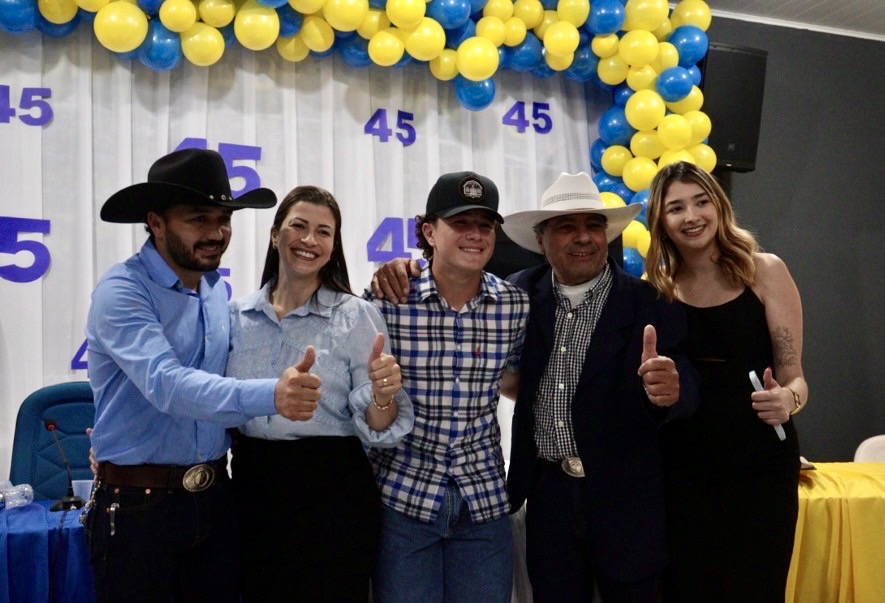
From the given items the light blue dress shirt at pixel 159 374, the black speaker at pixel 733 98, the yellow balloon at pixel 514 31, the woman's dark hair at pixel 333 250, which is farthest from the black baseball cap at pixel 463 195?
the black speaker at pixel 733 98

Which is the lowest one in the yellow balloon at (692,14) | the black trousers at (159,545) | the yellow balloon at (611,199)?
the black trousers at (159,545)

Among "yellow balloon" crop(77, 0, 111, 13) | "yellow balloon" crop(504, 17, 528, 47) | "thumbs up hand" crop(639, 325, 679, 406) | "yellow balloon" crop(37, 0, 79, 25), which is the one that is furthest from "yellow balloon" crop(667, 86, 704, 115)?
"yellow balloon" crop(37, 0, 79, 25)

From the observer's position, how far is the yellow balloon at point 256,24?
370 cm

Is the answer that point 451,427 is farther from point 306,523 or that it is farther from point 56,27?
point 56,27

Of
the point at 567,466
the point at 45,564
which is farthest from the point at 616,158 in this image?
the point at 45,564

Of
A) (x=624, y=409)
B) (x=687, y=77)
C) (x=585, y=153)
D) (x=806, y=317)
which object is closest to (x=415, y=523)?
(x=624, y=409)

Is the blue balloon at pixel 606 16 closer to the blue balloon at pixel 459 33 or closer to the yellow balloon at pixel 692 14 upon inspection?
the yellow balloon at pixel 692 14

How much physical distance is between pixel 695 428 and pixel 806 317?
3.43 m

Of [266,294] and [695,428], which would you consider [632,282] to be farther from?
[266,294]

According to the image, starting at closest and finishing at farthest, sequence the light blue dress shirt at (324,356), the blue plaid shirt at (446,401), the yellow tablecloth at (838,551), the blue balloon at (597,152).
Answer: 1. the light blue dress shirt at (324,356)
2. the blue plaid shirt at (446,401)
3. the yellow tablecloth at (838,551)
4. the blue balloon at (597,152)

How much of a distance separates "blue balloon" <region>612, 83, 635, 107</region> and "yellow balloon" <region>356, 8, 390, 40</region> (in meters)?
1.39

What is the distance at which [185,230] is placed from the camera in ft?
6.48

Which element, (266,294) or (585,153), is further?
(585,153)

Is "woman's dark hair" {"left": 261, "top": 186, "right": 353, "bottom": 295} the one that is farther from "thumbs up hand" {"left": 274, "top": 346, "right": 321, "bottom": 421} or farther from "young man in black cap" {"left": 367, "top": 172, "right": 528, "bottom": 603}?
"thumbs up hand" {"left": 274, "top": 346, "right": 321, "bottom": 421}
